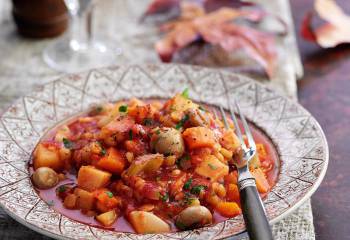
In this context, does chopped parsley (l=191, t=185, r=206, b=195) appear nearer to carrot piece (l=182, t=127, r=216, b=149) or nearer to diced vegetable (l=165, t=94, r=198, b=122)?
carrot piece (l=182, t=127, r=216, b=149)

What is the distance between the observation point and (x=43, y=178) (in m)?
2.34

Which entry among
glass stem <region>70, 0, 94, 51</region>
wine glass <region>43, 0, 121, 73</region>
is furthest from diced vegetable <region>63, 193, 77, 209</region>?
glass stem <region>70, 0, 94, 51</region>

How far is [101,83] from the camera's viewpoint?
306 cm

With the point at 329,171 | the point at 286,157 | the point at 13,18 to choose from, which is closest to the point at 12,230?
the point at 286,157

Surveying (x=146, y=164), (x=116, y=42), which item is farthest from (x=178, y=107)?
(x=116, y=42)

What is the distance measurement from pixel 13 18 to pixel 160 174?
2.25 m

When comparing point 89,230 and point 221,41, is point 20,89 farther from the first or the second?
point 89,230

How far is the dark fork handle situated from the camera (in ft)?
6.17

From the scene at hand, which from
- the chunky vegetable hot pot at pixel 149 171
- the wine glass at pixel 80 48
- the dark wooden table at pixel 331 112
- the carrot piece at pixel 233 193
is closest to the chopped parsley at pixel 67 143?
the chunky vegetable hot pot at pixel 149 171

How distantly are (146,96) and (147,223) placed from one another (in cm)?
105

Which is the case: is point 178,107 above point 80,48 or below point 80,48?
above

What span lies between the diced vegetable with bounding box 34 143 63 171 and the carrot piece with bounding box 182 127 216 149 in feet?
1.77

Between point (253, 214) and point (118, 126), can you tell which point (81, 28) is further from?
point (253, 214)

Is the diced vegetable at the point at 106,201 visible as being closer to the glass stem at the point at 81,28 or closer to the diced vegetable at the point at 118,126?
the diced vegetable at the point at 118,126
